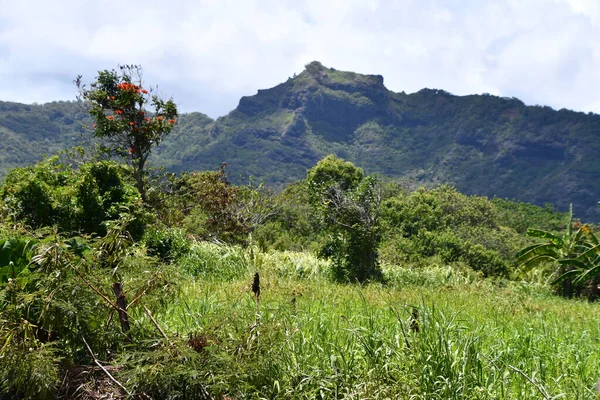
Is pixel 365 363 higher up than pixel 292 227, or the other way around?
pixel 365 363

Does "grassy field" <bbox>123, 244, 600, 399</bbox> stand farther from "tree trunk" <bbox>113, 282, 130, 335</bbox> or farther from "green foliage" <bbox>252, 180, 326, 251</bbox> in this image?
"green foliage" <bbox>252, 180, 326, 251</bbox>

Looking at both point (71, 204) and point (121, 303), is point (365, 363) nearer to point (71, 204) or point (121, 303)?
point (121, 303)

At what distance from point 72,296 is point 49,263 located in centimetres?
25

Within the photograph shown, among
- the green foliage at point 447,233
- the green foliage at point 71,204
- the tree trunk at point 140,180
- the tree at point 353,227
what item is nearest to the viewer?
the green foliage at point 71,204

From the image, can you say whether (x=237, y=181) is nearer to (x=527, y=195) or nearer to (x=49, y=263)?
(x=527, y=195)

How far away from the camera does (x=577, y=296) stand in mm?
16188

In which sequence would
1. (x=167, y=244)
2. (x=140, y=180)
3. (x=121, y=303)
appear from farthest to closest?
(x=140, y=180) → (x=167, y=244) → (x=121, y=303)

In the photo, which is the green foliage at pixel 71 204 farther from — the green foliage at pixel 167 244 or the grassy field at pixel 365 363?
the grassy field at pixel 365 363

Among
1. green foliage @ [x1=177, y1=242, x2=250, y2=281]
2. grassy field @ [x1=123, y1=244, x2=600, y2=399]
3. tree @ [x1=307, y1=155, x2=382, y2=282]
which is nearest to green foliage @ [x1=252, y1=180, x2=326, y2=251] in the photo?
tree @ [x1=307, y1=155, x2=382, y2=282]

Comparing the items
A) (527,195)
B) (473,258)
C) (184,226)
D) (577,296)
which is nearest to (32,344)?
(184,226)

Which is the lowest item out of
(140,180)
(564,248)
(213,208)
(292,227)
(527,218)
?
(292,227)

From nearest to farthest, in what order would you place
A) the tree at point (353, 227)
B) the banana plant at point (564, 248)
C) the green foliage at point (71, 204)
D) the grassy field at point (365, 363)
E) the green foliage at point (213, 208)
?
1. the grassy field at point (365, 363)
2. the green foliage at point (71, 204)
3. the tree at point (353, 227)
4. the banana plant at point (564, 248)
5. the green foliage at point (213, 208)

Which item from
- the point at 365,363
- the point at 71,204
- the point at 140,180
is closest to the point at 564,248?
the point at 140,180

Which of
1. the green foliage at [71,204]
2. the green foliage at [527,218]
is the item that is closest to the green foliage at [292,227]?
the green foliage at [71,204]
